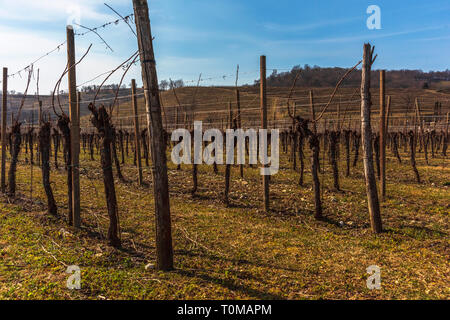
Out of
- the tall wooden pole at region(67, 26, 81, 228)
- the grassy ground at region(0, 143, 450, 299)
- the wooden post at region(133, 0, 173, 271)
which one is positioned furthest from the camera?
the tall wooden pole at region(67, 26, 81, 228)

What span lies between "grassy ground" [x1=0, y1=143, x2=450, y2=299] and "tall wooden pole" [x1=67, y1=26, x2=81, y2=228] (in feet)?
1.72

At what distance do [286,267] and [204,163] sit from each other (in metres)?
12.8

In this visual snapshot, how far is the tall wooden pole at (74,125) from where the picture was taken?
5410mm

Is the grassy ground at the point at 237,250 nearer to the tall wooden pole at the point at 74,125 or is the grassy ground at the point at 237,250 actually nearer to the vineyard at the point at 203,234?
the vineyard at the point at 203,234

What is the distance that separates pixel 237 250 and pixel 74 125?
Result: 3.80 metres

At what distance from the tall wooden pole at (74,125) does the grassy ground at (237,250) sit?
52 centimetres

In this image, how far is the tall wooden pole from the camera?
5.41m

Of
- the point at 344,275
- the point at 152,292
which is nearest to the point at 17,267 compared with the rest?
the point at 152,292

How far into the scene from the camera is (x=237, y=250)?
190 inches

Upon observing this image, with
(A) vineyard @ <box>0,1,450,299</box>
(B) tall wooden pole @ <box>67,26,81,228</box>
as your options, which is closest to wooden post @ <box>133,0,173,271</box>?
(A) vineyard @ <box>0,1,450,299</box>

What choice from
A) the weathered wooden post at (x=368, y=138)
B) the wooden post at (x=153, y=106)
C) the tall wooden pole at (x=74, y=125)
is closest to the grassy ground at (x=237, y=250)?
the weathered wooden post at (x=368, y=138)

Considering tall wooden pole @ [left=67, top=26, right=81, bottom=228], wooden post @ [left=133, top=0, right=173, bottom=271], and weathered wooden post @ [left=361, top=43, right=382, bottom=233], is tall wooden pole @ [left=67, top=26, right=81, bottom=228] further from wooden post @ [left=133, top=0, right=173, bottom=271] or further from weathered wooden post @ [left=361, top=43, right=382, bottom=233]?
weathered wooden post @ [left=361, top=43, right=382, bottom=233]

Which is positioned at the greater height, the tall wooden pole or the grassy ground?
the tall wooden pole
